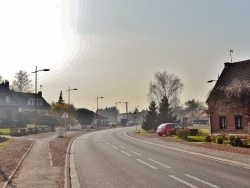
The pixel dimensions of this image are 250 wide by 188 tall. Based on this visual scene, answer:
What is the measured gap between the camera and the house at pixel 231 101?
29859 millimetres

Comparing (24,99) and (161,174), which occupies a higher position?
(24,99)

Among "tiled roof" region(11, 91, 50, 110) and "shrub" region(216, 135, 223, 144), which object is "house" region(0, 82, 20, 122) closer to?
"tiled roof" region(11, 91, 50, 110)

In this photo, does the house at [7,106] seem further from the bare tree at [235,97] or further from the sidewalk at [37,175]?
the sidewalk at [37,175]

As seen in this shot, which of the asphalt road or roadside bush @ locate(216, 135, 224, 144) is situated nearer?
the asphalt road

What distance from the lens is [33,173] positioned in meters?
13.6

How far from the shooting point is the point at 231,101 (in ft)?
99.7

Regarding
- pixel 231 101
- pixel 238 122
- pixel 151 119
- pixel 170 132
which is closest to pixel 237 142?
pixel 231 101

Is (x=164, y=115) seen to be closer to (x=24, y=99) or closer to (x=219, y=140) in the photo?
(x=219, y=140)

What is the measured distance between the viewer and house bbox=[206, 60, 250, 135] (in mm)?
29859

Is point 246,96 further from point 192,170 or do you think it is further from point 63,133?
point 63,133

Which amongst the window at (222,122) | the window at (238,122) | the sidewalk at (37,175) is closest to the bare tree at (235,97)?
the window at (238,122)

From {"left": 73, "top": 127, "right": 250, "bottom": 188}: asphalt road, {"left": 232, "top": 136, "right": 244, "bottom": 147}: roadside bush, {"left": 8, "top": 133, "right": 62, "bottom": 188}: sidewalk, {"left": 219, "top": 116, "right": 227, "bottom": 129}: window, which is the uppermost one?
{"left": 219, "top": 116, "right": 227, "bottom": 129}: window

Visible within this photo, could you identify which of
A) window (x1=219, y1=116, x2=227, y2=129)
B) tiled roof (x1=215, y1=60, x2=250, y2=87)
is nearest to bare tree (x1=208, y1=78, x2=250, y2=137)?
window (x1=219, y1=116, x2=227, y2=129)

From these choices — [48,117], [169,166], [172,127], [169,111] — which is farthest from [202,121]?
[169,166]
